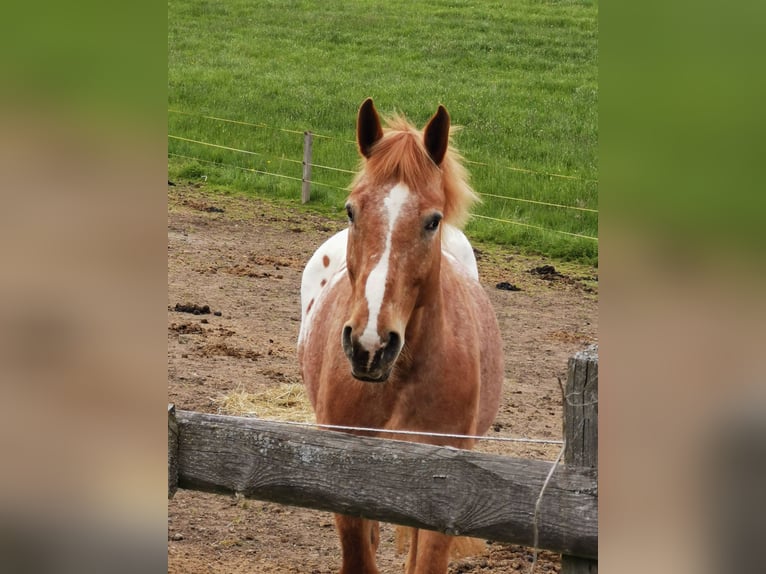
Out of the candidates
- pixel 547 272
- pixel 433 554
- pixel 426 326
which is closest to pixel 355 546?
pixel 433 554

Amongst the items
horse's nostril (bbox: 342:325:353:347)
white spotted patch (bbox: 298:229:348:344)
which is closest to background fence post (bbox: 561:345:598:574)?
horse's nostril (bbox: 342:325:353:347)

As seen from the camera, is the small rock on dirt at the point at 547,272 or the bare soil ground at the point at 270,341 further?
the small rock on dirt at the point at 547,272

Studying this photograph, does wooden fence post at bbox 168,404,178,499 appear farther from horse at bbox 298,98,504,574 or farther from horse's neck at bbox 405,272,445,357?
horse's neck at bbox 405,272,445,357

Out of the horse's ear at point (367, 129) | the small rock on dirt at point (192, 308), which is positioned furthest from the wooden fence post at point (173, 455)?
the small rock on dirt at point (192, 308)

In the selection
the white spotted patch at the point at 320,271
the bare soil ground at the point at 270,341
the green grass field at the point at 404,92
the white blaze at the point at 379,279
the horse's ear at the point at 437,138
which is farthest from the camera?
the green grass field at the point at 404,92

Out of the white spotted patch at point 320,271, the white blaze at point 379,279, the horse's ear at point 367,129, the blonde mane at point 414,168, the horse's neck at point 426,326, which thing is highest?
the horse's ear at point 367,129

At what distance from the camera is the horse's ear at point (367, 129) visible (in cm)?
310

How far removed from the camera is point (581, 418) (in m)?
2.05

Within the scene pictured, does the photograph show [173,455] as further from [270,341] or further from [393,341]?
[270,341]

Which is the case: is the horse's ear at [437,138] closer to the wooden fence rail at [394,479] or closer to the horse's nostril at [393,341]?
the horse's nostril at [393,341]

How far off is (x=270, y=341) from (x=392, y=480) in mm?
5106
